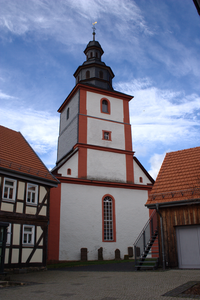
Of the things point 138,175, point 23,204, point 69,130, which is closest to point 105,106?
point 69,130

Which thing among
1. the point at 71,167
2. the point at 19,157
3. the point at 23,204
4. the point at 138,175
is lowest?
the point at 23,204

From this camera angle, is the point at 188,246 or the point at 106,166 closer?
the point at 188,246

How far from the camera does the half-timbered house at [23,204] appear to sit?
13898 mm

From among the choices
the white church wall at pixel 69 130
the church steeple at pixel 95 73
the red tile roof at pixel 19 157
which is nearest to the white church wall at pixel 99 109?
the white church wall at pixel 69 130

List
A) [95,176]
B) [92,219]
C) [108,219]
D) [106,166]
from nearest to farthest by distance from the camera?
[92,219]
[108,219]
[95,176]
[106,166]

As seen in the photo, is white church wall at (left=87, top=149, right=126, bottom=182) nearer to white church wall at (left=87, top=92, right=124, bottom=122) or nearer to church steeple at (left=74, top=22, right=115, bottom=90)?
white church wall at (left=87, top=92, right=124, bottom=122)

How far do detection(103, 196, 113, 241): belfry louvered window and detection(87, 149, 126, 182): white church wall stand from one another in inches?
71.5

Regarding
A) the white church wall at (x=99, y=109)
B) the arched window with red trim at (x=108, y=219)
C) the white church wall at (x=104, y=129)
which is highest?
the white church wall at (x=99, y=109)

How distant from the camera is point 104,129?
25.1 meters

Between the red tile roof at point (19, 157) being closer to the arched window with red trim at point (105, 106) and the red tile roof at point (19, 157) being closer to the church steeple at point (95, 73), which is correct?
the arched window with red trim at point (105, 106)

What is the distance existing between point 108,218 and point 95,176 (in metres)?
3.42

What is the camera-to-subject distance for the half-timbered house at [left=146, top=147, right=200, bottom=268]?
12.0 meters

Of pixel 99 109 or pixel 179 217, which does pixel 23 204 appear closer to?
pixel 179 217

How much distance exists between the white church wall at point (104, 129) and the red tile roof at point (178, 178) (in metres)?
9.39
